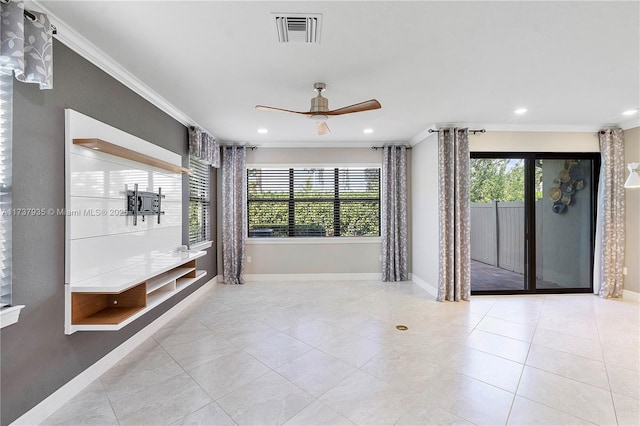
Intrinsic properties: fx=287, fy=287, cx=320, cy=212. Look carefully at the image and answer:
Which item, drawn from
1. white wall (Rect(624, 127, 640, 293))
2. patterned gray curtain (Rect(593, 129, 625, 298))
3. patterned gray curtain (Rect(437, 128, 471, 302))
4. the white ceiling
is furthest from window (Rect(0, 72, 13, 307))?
white wall (Rect(624, 127, 640, 293))

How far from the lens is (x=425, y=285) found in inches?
190

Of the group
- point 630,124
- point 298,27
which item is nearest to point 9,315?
point 298,27

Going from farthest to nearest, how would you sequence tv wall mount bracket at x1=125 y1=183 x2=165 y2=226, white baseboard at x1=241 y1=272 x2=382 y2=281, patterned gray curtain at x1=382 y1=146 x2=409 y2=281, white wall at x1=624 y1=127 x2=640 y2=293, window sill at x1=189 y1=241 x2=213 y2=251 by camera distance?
white baseboard at x1=241 y1=272 x2=382 y2=281 → patterned gray curtain at x1=382 y1=146 x2=409 y2=281 → window sill at x1=189 y1=241 x2=213 y2=251 → white wall at x1=624 y1=127 x2=640 y2=293 → tv wall mount bracket at x1=125 y1=183 x2=165 y2=226

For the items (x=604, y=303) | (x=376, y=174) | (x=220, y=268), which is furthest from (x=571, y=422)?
(x=220, y=268)

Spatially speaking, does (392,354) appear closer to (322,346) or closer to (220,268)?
(322,346)

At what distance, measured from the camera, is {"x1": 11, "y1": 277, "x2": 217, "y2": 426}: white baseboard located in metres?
1.80

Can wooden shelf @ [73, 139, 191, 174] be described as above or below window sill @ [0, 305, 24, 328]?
above

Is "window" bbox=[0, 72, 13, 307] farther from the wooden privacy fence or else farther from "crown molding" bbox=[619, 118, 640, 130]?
"crown molding" bbox=[619, 118, 640, 130]

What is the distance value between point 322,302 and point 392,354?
1646 mm

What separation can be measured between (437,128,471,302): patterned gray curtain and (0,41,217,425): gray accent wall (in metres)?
4.09

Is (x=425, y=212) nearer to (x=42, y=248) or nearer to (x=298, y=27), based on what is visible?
(x=298, y=27)

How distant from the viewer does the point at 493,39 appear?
2.10 m

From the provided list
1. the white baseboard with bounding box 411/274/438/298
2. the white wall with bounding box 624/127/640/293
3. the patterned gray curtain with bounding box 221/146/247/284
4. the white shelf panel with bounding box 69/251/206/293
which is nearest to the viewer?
the white shelf panel with bounding box 69/251/206/293

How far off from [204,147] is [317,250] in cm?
266
